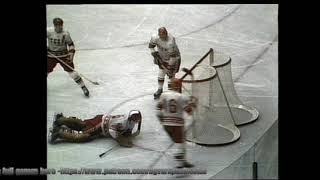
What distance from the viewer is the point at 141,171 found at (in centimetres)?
443

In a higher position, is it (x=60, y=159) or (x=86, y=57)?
(x=86, y=57)

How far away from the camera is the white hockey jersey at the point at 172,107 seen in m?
4.45

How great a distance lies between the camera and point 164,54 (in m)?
4.52

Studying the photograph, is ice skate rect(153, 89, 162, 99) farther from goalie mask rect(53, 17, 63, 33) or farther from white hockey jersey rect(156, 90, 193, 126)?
goalie mask rect(53, 17, 63, 33)

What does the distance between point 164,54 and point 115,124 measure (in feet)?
1.93

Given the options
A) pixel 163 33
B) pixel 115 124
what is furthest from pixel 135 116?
pixel 163 33

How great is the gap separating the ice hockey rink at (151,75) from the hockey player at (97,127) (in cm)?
4

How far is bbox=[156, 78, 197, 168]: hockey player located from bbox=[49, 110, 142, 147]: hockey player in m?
0.17

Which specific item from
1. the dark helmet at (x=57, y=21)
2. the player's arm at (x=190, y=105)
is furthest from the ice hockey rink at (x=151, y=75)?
the player's arm at (x=190, y=105)

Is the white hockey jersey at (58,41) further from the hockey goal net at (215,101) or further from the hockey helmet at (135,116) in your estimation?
the hockey goal net at (215,101)

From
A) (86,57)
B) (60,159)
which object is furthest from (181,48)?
(60,159)
